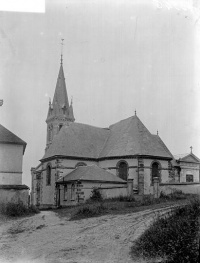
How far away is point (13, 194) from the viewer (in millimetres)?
21109

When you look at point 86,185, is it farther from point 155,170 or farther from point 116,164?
point 155,170

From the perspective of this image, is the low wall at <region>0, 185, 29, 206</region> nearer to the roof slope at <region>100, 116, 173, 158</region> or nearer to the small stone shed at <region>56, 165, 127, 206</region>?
the small stone shed at <region>56, 165, 127, 206</region>

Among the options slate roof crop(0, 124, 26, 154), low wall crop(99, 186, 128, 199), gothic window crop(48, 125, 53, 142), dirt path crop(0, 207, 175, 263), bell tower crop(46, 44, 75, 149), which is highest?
bell tower crop(46, 44, 75, 149)

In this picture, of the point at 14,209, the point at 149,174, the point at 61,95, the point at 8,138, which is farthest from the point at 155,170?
the point at 61,95

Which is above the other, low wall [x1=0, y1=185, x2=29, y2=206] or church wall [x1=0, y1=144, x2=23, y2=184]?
church wall [x1=0, y1=144, x2=23, y2=184]

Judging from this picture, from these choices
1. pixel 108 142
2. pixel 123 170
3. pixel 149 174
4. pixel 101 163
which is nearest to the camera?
pixel 149 174

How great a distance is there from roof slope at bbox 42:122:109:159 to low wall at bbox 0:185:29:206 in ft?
44.0

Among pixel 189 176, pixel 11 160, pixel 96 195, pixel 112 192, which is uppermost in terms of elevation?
pixel 11 160

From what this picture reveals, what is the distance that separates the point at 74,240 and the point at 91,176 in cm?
1801

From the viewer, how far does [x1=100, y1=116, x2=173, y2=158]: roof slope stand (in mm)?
34188

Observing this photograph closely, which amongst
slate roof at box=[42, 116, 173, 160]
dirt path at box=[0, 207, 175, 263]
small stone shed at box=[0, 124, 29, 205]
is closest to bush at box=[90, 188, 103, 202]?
slate roof at box=[42, 116, 173, 160]

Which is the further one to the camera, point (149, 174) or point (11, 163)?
point (149, 174)

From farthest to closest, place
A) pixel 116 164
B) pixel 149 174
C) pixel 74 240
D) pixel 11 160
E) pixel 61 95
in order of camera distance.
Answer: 1. pixel 61 95
2. pixel 116 164
3. pixel 149 174
4. pixel 11 160
5. pixel 74 240

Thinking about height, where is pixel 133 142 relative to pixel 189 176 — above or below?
above
